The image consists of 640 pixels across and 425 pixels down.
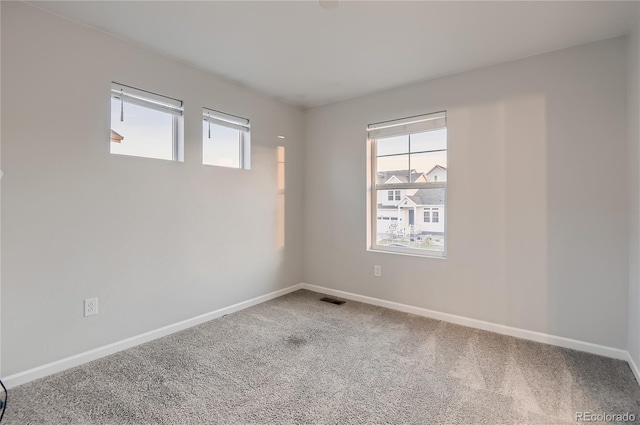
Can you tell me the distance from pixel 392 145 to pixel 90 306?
10.5 ft

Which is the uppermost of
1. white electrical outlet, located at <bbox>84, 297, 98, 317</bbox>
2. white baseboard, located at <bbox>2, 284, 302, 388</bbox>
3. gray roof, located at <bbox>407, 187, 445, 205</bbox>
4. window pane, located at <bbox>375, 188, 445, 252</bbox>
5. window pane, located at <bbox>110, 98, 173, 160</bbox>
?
window pane, located at <bbox>110, 98, 173, 160</bbox>

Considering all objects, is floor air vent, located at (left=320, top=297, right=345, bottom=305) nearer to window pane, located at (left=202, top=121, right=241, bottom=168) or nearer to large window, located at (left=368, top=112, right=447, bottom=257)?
large window, located at (left=368, top=112, right=447, bottom=257)

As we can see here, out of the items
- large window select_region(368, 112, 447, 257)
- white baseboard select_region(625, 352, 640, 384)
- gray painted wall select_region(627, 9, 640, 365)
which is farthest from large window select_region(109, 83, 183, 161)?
white baseboard select_region(625, 352, 640, 384)

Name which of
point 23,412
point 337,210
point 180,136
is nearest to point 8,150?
point 180,136

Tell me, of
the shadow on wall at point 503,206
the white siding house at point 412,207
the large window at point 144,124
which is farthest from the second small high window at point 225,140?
the shadow on wall at point 503,206

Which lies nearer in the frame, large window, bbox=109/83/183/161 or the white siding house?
large window, bbox=109/83/183/161

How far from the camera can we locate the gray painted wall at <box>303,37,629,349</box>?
7.76ft

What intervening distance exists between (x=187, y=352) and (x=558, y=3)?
141 inches

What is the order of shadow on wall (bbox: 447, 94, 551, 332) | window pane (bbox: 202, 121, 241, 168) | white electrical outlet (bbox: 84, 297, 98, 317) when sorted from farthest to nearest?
window pane (bbox: 202, 121, 241, 168), shadow on wall (bbox: 447, 94, 551, 332), white electrical outlet (bbox: 84, 297, 98, 317)

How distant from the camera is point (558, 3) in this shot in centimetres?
198

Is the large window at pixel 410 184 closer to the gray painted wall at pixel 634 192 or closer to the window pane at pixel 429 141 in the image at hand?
the window pane at pixel 429 141

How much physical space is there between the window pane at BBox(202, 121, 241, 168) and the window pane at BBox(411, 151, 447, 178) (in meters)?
1.96

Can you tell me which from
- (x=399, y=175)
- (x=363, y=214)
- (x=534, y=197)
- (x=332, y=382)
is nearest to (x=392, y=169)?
(x=399, y=175)

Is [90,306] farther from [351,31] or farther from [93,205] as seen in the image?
[351,31]
